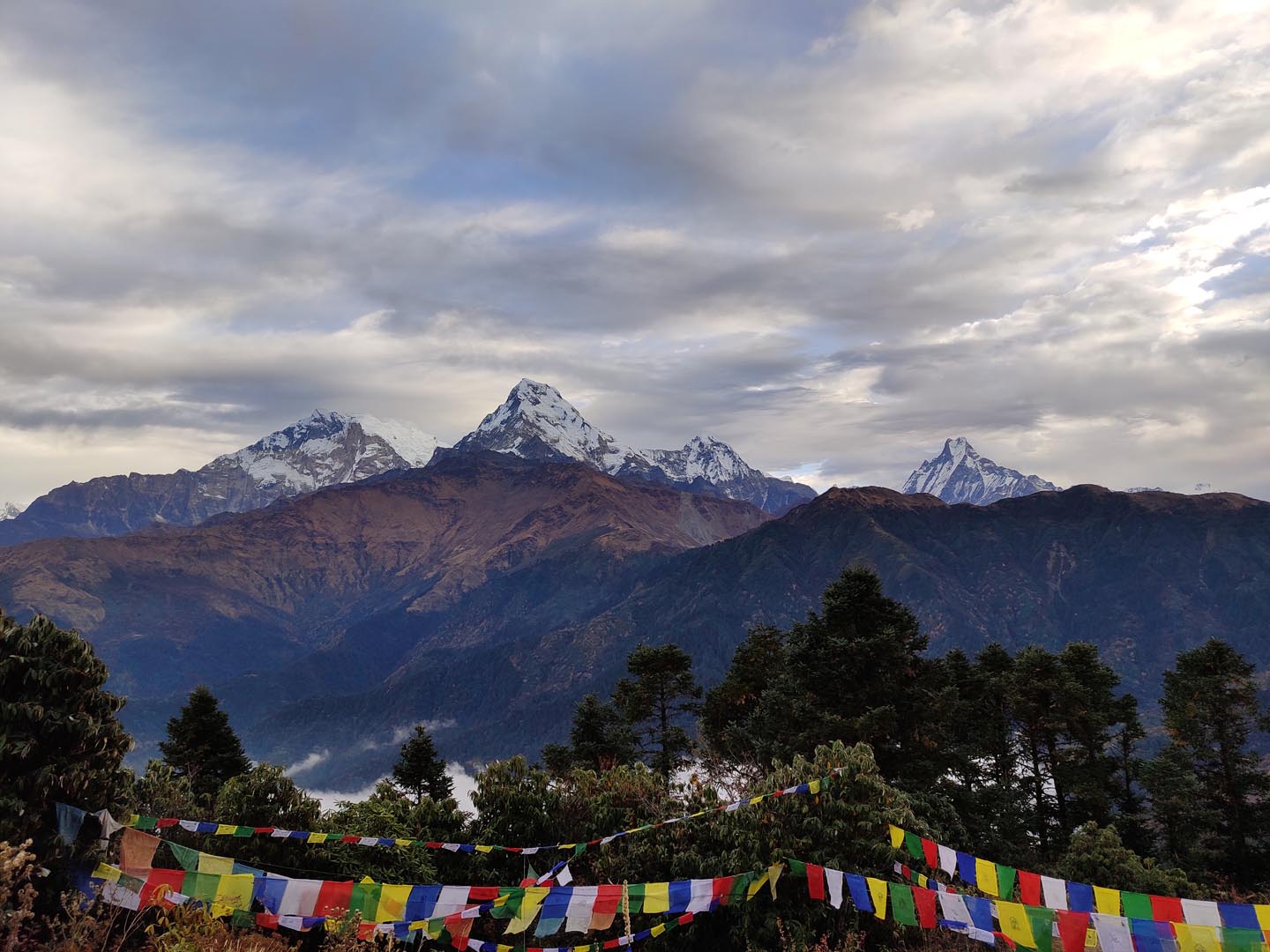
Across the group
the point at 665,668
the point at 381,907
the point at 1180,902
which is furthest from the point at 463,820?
the point at 665,668

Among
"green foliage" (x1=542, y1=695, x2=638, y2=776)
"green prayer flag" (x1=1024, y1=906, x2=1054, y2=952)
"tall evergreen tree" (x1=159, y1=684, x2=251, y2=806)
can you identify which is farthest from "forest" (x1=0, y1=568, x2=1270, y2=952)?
"tall evergreen tree" (x1=159, y1=684, x2=251, y2=806)

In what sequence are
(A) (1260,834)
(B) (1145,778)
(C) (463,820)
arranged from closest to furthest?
(C) (463,820)
(A) (1260,834)
(B) (1145,778)

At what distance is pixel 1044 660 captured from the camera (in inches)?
1513

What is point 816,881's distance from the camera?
14.1 metres

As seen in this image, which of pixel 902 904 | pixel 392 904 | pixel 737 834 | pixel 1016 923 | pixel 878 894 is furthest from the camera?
pixel 737 834

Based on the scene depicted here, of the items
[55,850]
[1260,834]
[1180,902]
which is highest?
[55,850]

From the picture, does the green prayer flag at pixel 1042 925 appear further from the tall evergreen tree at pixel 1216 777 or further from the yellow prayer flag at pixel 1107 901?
the tall evergreen tree at pixel 1216 777

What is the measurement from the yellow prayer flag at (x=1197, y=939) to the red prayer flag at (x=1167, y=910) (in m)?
1.27

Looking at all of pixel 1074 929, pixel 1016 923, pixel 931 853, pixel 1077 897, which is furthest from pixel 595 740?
pixel 1074 929

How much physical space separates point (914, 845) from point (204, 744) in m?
48.0

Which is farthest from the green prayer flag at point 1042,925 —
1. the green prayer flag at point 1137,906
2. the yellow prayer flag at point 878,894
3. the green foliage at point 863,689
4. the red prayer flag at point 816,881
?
the green foliage at point 863,689

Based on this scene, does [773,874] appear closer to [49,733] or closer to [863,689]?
[49,733]

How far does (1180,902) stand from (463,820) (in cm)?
1770

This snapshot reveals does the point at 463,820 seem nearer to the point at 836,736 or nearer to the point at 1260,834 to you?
the point at 836,736
